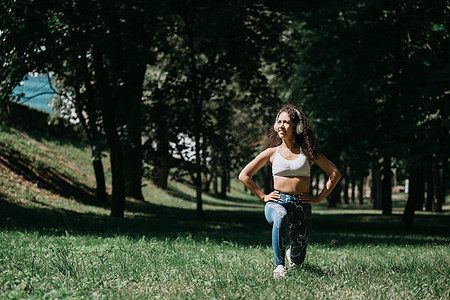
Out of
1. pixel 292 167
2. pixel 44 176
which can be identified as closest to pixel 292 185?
pixel 292 167

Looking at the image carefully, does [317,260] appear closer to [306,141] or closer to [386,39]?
[306,141]

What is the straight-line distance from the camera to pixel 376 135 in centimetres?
1515

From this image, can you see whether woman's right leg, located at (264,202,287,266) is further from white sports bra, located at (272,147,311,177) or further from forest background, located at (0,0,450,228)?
forest background, located at (0,0,450,228)

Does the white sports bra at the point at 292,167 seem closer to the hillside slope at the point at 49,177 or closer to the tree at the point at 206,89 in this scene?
the tree at the point at 206,89

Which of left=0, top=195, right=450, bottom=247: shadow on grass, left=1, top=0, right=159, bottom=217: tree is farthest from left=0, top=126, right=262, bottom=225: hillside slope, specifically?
left=1, top=0, right=159, bottom=217: tree

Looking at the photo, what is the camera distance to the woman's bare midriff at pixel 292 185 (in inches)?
→ 203

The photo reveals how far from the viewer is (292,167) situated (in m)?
5.18

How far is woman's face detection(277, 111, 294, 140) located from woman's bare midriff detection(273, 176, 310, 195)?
46cm

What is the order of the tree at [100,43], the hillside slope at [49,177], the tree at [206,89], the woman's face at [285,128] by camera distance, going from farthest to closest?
the hillside slope at [49,177], the tree at [206,89], the tree at [100,43], the woman's face at [285,128]

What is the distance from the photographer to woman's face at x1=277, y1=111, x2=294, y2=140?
5.27 m

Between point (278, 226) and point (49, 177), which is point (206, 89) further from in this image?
point (278, 226)

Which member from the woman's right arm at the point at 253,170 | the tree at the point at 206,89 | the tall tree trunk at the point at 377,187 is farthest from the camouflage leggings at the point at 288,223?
the tall tree trunk at the point at 377,187

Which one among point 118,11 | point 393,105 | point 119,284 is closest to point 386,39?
Result: point 393,105

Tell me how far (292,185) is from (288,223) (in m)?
0.43
